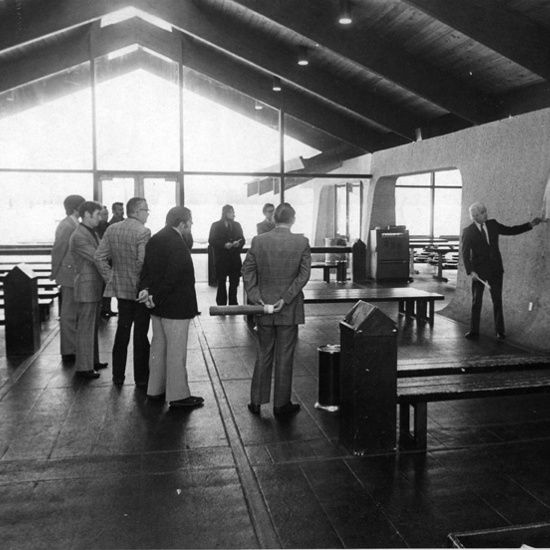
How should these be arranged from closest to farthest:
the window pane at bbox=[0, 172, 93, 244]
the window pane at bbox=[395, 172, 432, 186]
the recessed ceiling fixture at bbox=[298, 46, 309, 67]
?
1. the recessed ceiling fixture at bbox=[298, 46, 309, 67]
2. the window pane at bbox=[0, 172, 93, 244]
3. the window pane at bbox=[395, 172, 432, 186]

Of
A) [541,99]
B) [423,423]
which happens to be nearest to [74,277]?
[423,423]

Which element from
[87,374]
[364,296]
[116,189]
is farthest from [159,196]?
[87,374]

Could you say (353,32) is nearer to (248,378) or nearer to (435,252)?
(248,378)

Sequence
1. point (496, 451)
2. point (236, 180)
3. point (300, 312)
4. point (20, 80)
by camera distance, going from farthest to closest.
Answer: point (236, 180) < point (20, 80) < point (300, 312) < point (496, 451)

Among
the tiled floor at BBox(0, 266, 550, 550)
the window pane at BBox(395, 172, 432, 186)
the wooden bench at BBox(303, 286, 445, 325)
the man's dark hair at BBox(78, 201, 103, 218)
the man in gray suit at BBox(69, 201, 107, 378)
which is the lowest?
the tiled floor at BBox(0, 266, 550, 550)

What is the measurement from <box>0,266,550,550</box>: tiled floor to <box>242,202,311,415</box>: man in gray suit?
0.51m

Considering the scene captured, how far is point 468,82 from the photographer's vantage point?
8938 millimetres

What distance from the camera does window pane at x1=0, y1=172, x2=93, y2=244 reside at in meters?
12.2

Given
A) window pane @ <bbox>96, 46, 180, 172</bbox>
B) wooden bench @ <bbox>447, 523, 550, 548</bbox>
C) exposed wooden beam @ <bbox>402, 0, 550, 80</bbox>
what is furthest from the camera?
window pane @ <bbox>96, 46, 180, 172</bbox>

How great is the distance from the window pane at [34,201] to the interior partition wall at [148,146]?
2cm

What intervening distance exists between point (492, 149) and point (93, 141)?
8002 mm

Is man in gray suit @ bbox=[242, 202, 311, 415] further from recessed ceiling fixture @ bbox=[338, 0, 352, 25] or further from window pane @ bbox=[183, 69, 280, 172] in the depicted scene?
window pane @ bbox=[183, 69, 280, 172]

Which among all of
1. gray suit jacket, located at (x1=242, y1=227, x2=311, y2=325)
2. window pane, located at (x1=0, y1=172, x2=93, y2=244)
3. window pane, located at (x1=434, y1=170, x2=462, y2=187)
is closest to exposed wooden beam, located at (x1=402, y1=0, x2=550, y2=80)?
gray suit jacket, located at (x1=242, y1=227, x2=311, y2=325)

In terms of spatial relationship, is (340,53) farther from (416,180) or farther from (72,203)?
(416,180)
